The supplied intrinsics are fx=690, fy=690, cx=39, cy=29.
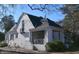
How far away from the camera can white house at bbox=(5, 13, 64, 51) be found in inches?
553

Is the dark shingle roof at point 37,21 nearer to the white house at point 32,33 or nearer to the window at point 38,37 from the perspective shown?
the white house at point 32,33

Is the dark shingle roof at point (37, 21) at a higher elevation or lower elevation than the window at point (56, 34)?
higher

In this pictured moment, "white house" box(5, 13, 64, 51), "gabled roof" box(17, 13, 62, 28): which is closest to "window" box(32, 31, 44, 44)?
"white house" box(5, 13, 64, 51)

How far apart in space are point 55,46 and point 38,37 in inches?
15.7

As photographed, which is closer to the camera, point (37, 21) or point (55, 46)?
point (55, 46)

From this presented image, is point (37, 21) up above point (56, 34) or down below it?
above

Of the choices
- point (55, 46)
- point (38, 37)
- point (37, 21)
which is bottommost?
point (55, 46)

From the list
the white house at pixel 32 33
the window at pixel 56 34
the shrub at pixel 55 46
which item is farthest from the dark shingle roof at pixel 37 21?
the shrub at pixel 55 46

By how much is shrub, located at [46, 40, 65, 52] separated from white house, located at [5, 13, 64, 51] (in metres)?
0.08

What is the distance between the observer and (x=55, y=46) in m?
14.0

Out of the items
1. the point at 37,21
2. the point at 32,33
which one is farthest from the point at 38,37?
the point at 37,21

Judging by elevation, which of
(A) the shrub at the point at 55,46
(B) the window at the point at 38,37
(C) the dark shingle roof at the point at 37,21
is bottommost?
(A) the shrub at the point at 55,46

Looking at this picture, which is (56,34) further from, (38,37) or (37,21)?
(37,21)

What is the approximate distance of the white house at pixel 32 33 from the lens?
46.1 ft
